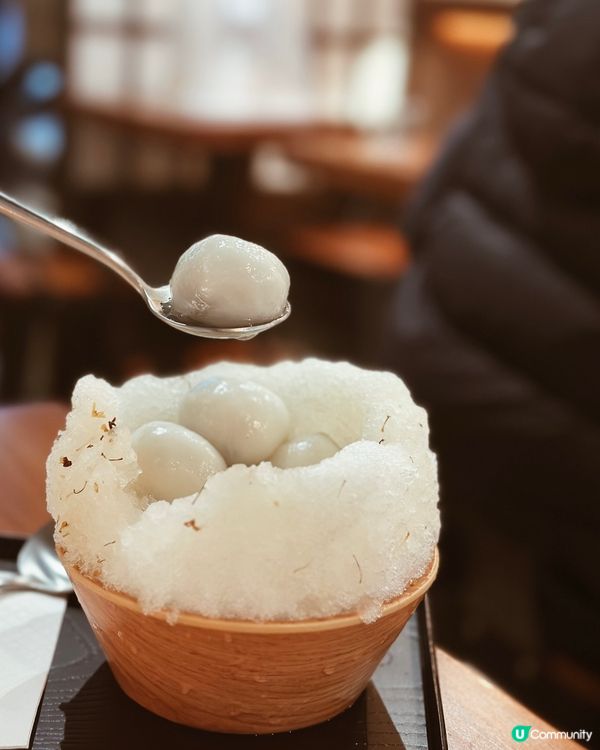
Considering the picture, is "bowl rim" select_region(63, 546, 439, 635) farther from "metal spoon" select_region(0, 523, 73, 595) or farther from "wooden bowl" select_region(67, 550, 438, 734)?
"metal spoon" select_region(0, 523, 73, 595)

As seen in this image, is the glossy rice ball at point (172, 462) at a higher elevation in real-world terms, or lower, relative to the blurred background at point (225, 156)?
higher

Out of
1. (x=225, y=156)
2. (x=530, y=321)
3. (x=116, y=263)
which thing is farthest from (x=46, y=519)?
(x=225, y=156)

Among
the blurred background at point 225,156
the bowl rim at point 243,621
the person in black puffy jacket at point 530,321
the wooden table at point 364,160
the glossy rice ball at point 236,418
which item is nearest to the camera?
the bowl rim at point 243,621

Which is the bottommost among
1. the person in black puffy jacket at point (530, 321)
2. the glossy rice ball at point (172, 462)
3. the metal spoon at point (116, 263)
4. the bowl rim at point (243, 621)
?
the person in black puffy jacket at point (530, 321)

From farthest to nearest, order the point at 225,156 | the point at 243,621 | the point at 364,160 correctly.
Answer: the point at 225,156, the point at 364,160, the point at 243,621

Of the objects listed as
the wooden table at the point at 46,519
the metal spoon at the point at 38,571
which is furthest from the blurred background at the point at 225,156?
the metal spoon at the point at 38,571

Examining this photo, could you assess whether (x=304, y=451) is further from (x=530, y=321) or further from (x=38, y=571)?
(x=530, y=321)

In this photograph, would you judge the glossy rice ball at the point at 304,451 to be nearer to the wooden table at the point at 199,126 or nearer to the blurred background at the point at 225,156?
the blurred background at the point at 225,156
